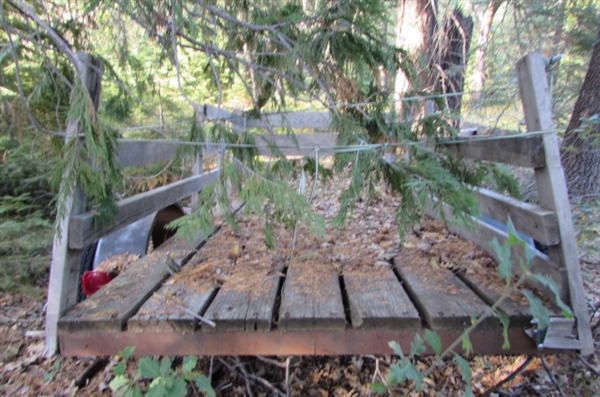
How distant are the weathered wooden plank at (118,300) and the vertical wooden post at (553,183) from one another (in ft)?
6.89

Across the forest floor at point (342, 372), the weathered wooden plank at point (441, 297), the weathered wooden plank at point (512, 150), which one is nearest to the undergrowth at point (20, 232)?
the forest floor at point (342, 372)

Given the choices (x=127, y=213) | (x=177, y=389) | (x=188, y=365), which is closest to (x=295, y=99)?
(x=127, y=213)

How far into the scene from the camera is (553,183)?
1974 mm

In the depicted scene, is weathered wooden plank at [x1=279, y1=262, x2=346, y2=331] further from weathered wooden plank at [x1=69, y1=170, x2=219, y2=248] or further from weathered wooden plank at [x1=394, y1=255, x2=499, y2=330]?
weathered wooden plank at [x1=69, y1=170, x2=219, y2=248]

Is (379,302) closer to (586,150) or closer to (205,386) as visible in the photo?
(205,386)

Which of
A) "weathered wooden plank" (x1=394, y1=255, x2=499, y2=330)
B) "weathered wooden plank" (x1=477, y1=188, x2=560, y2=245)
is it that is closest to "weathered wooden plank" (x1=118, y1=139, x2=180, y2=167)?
"weathered wooden plank" (x1=394, y1=255, x2=499, y2=330)

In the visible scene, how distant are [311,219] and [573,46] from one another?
7575 mm

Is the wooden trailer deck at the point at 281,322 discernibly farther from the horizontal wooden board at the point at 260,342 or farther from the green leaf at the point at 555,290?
the green leaf at the point at 555,290

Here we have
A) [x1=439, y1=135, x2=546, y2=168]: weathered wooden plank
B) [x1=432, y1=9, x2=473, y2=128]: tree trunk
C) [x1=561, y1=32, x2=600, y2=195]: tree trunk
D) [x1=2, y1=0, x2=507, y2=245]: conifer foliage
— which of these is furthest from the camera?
[x1=432, y1=9, x2=473, y2=128]: tree trunk

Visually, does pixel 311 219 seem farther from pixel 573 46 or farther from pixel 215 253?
pixel 573 46

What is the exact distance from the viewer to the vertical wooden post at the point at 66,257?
1.90 m

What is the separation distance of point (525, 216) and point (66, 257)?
240 cm

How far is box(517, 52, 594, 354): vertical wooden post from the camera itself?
1837 millimetres

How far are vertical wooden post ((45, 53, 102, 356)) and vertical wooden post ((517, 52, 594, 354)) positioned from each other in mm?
2334
